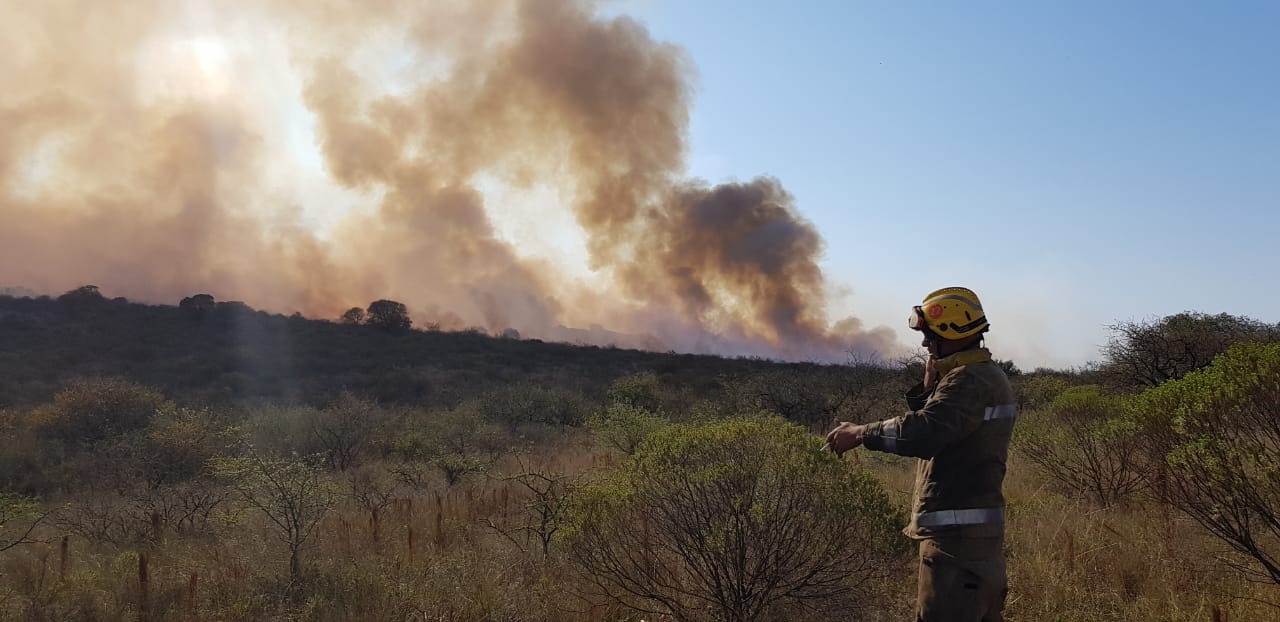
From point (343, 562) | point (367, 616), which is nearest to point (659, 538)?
point (367, 616)

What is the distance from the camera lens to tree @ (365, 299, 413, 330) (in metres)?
57.3

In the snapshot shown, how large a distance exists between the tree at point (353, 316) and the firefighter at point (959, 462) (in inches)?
2371

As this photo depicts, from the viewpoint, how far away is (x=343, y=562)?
21.7 ft

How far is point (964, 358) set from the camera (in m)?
3.19

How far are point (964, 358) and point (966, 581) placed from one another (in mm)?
1021

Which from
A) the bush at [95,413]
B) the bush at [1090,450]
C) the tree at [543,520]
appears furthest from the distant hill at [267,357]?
the bush at [1090,450]

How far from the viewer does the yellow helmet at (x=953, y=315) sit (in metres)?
3.19

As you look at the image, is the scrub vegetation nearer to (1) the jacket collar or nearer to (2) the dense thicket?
(1) the jacket collar

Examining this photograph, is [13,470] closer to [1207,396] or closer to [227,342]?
[1207,396]

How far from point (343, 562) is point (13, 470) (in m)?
13.4

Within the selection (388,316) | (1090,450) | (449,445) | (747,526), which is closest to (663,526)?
(747,526)

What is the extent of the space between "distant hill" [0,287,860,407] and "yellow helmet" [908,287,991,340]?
1121 inches

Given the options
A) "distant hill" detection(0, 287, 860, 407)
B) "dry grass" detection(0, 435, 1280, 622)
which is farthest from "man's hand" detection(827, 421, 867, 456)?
"distant hill" detection(0, 287, 860, 407)

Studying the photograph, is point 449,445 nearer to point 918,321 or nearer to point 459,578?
point 459,578
